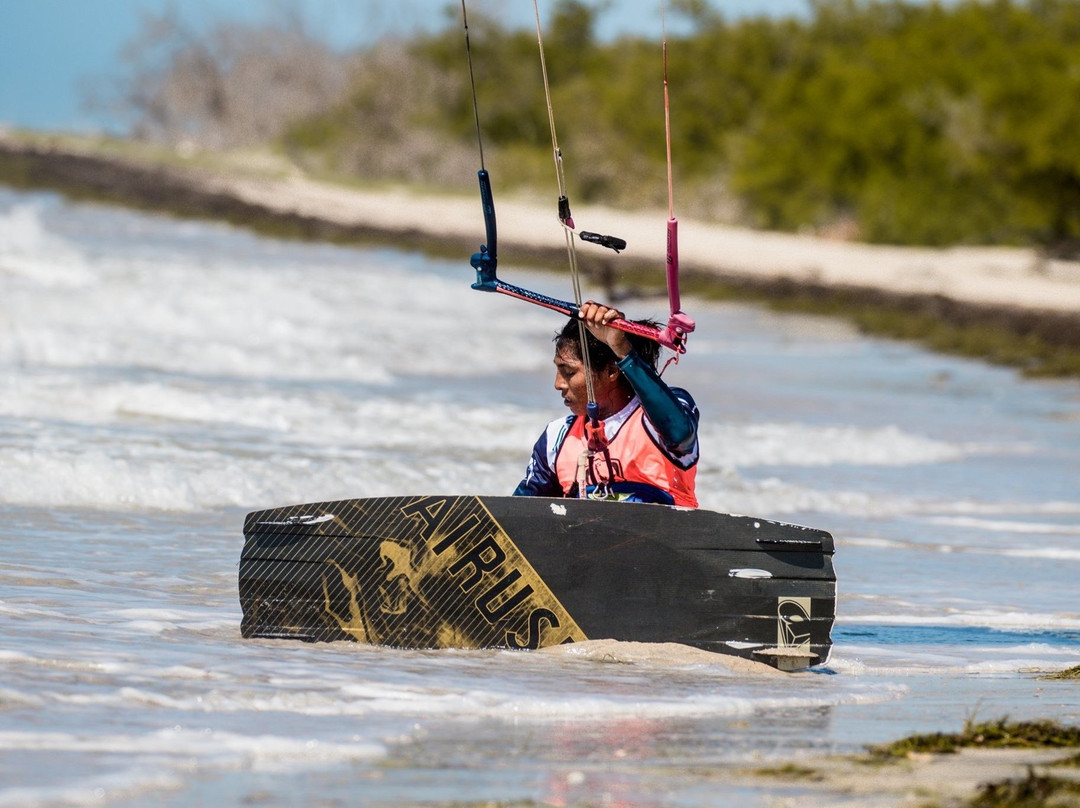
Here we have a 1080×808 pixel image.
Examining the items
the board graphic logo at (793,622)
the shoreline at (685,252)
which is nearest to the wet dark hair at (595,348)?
the board graphic logo at (793,622)

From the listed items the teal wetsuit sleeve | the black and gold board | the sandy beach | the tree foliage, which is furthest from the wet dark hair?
the tree foliage

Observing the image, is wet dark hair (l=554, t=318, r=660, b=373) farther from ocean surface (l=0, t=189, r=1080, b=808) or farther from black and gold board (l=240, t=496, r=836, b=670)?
ocean surface (l=0, t=189, r=1080, b=808)

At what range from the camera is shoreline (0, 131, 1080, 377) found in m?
24.4

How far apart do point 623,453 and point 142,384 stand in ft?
26.3

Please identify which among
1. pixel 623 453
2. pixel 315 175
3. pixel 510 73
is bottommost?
pixel 623 453

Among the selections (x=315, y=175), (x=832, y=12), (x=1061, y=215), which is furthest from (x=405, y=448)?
(x=315, y=175)

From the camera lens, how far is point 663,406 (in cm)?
541

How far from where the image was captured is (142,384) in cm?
1310

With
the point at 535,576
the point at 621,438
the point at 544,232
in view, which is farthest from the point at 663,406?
the point at 544,232

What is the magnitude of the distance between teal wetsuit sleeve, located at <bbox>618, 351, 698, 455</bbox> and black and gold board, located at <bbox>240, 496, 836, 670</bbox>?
22cm

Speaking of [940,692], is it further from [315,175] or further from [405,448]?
[315,175]

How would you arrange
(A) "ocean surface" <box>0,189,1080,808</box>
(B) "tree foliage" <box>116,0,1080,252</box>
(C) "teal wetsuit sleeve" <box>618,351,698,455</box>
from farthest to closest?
(B) "tree foliage" <box>116,0,1080,252</box> < (C) "teal wetsuit sleeve" <box>618,351,698,455</box> < (A) "ocean surface" <box>0,189,1080,808</box>

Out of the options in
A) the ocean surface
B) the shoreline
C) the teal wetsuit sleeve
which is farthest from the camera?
the shoreline

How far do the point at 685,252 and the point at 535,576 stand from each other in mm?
30656
